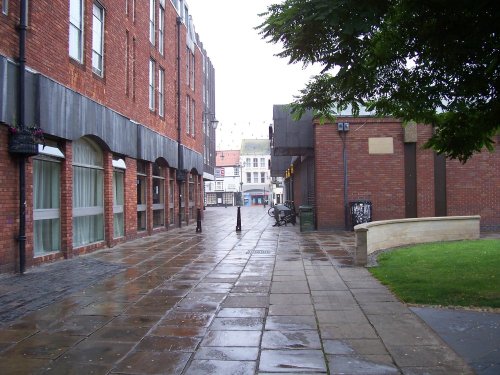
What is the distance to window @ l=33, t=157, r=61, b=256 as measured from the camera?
10562 millimetres

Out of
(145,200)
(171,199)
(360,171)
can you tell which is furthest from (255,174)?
(145,200)

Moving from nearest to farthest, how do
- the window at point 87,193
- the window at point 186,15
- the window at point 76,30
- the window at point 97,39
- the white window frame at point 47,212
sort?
1. the white window frame at point 47,212
2. the window at point 76,30
3. the window at point 87,193
4. the window at point 97,39
5. the window at point 186,15

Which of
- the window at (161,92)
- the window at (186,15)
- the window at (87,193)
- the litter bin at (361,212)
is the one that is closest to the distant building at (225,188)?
the window at (186,15)

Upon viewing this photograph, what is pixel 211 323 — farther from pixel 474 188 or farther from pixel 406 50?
pixel 474 188

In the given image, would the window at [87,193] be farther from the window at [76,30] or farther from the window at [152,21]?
the window at [152,21]

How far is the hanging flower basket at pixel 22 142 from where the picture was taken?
9.15 metres

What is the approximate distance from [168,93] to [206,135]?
25.2 metres

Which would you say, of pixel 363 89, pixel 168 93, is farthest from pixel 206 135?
pixel 363 89

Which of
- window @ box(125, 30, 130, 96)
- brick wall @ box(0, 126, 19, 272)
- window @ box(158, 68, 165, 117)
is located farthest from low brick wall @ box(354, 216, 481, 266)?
window @ box(158, 68, 165, 117)

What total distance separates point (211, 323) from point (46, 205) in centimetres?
677

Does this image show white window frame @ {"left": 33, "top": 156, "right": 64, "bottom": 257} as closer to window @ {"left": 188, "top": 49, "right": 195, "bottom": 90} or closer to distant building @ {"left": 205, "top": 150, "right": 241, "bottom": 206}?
window @ {"left": 188, "top": 49, "right": 195, "bottom": 90}

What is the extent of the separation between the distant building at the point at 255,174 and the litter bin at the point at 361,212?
71843 mm

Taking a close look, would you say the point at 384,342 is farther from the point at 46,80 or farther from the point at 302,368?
the point at 46,80

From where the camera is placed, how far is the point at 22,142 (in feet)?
30.1
